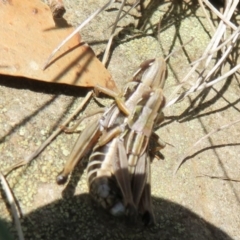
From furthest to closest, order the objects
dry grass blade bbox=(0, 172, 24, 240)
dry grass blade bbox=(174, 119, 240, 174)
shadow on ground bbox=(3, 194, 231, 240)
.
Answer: dry grass blade bbox=(174, 119, 240, 174) < shadow on ground bbox=(3, 194, 231, 240) < dry grass blade bbox=(0, 172, 24, 240)

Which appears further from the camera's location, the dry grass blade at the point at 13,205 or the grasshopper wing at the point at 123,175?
the grasshopper wing at the point at 123,175

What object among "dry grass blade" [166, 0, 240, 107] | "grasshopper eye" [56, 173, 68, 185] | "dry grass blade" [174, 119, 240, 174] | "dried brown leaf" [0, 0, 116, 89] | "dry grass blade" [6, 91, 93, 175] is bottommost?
"dry grass blade" [174, 119, 240, 174]

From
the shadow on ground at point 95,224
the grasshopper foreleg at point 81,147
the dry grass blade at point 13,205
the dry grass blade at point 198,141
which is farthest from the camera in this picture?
the dry grass blade at point 198,141

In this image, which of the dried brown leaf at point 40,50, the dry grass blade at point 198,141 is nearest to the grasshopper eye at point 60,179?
the dried brown leaf at point 40,50

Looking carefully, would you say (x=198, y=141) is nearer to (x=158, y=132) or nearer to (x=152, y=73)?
(x=158, y=132)

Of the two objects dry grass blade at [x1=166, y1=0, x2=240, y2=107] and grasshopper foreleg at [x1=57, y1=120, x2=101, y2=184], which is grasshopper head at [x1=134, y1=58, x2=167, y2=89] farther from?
grasshopper foreleg at [x1=57, y1=120, x2=101, y2=184]

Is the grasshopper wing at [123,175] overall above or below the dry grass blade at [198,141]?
above

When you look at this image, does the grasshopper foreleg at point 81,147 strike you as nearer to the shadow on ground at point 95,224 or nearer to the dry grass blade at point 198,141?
the shadow on ground at point 95,224

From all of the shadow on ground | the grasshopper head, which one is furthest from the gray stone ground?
the grasshopper head
